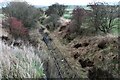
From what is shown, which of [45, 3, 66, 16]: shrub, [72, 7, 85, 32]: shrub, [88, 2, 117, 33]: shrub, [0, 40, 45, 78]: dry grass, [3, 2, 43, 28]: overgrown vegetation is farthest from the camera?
[45, 3, 66, 16]: shrub

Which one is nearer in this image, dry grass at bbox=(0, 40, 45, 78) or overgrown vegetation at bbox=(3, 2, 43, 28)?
dry grass at bbox=(0, 40, 45, 78)

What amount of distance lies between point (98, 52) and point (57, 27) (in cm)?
1920

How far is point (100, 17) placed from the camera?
85.9ft

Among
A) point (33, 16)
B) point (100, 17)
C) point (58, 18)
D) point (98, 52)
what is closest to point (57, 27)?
point (58, 18)

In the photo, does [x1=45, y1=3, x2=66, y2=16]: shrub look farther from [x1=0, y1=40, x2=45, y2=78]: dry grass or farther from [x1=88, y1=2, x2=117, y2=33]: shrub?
[x1=0, y1=40, x2=45, y2=78]: dry grass

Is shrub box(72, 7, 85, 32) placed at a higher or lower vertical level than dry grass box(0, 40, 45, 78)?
lower

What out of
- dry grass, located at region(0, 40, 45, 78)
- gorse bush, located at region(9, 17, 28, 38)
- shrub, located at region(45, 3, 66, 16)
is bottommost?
shrub, located at region(45, 3, 66, 16)

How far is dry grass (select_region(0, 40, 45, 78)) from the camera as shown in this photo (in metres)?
9.20

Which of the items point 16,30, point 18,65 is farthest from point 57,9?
point 18,65

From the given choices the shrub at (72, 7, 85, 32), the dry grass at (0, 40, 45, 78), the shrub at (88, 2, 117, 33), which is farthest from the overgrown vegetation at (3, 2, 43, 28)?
the dry grass at (0, 40, 45, 78)

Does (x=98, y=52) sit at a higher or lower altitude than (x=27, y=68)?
lower

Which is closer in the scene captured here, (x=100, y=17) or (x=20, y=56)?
(x=20, y=56)

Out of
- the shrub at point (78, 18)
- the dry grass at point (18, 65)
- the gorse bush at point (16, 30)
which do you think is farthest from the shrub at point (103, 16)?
the dry grass at point (18, 65)

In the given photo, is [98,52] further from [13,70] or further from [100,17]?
[13,70]
